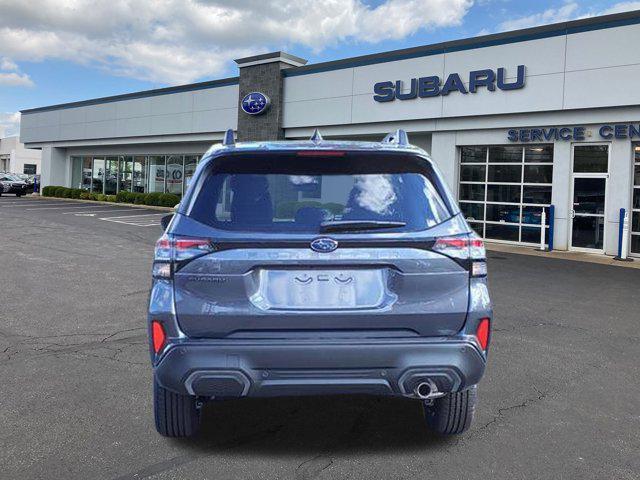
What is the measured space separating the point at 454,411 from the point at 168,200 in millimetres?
27541

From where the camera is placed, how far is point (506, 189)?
17.1 metres

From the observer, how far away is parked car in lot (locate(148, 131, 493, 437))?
2.94 m

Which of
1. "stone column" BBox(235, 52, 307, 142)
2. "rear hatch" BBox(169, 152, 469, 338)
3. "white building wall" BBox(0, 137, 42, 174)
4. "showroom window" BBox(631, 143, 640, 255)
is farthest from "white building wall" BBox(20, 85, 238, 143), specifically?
"white building wall" BBox(0, 137, 42, 174)

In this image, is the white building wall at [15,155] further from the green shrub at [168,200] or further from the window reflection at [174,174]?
the green shrub at [168,200]

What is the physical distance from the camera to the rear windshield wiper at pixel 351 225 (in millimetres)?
3023

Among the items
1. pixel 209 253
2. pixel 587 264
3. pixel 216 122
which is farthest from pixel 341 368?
pixel 216 122

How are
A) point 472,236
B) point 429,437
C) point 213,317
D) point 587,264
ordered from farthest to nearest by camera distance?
point 587,264 < point 429,437 < point 472,236 < point 213,317

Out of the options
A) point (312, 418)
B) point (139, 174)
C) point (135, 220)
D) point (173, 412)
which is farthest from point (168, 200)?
point (173, 412)

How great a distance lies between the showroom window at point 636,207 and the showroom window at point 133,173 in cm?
2010

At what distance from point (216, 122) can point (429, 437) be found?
2355 centimetres

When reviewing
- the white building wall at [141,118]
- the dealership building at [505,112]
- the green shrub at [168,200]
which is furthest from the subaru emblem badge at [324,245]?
the green shrub at [168,200]

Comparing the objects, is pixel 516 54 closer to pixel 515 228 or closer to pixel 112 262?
pixel 515 228

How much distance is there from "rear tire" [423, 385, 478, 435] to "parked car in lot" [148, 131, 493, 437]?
47 cm

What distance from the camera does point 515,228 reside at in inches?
667
